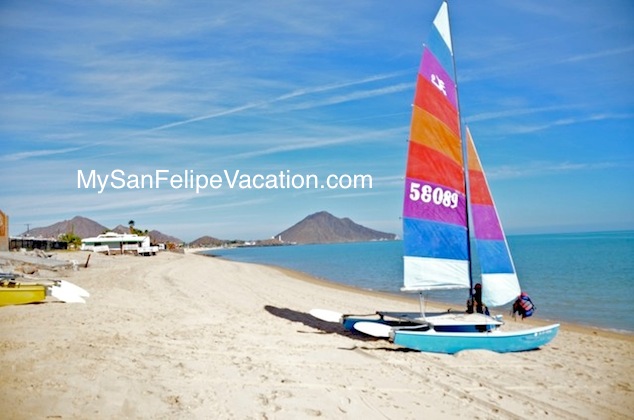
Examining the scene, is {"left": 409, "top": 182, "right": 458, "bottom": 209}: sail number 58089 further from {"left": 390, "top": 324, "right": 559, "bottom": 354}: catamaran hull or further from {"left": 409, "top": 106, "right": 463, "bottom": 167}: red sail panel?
{"left": 390, "top": 324, "right": 559, "bottom": 354}: catamaran hull

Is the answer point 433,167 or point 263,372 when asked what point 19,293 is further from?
point 433,167

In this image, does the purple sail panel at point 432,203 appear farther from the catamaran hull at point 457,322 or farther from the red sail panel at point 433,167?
the catamaran hull at point 457,322

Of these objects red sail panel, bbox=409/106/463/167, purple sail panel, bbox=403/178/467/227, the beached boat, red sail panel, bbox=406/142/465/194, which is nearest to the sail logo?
red sail panel, bbox=409/106/463/167

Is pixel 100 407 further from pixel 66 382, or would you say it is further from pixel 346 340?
pixel 346 340

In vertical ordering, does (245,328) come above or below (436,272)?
below

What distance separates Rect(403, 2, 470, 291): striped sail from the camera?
11.2 meters

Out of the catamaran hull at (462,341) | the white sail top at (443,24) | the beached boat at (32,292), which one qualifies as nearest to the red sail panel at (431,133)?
the white sail top at (443,24)

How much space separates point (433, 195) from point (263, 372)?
5687mm

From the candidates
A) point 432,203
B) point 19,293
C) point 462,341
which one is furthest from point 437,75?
point 19,293

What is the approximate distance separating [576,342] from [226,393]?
9806mm

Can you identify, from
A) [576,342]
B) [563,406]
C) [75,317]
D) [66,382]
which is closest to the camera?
[66,382]

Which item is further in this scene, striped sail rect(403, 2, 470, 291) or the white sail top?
the white sail top

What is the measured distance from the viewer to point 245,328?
11.7m

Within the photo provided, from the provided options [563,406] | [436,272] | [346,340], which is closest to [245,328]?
[346,340]
